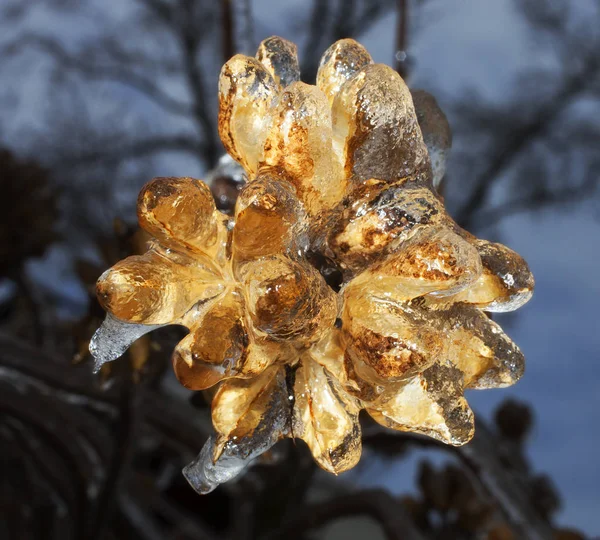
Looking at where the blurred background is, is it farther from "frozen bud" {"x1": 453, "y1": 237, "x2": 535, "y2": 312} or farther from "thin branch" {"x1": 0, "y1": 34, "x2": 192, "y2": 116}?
"frozen bud" {"x1": 453, "y1": 237, "x2": 535, "y2": 312}

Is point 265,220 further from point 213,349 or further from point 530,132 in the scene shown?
point 530,132

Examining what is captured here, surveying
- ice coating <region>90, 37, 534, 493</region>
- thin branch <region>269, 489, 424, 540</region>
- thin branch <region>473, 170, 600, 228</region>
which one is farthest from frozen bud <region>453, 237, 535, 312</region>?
thin branch <region>473, 170, 600, 228</region>

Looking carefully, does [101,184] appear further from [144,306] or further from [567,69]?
[144,306]

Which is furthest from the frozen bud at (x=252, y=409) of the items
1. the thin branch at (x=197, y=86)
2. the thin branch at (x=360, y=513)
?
the thin branch at (x=197, y=86)

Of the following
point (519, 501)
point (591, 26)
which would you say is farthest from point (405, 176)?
point (591, 26)

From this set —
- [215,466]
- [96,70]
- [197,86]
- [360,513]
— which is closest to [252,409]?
Result: [215,466]
